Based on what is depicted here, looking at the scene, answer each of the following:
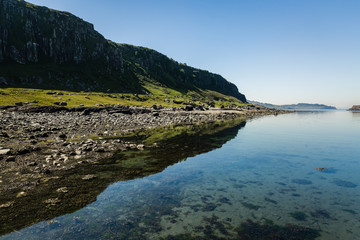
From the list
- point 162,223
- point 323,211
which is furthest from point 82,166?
point 323,211

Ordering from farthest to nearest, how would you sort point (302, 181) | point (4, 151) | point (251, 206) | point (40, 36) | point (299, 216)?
point (40, 36), point (4, 151), point (302, 181), point (251, 206), point (299, 216)

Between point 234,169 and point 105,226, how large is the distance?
45.2 feet

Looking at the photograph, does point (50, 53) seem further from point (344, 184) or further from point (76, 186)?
point (344, 184)

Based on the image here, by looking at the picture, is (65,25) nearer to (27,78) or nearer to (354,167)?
(27,78)

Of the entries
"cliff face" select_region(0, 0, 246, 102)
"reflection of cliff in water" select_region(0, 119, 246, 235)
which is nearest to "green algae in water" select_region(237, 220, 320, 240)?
"reflection of cliff in water" select_region(0, 119, 246, 235)

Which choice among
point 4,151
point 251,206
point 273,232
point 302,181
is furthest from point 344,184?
point 4,151

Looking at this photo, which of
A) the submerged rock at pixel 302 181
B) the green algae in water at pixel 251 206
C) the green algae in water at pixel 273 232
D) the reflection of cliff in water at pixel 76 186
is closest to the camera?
the green algae in water at pixel 273 232

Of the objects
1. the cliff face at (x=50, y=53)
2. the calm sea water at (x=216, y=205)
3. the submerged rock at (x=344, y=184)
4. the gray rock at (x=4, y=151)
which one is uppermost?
the cliff face at (x=50, y=53)

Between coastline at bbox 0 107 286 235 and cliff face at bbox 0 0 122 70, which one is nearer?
coastline at bbox 0 107 286 235

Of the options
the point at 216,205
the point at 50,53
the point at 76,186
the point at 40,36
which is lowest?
the point at 216,205

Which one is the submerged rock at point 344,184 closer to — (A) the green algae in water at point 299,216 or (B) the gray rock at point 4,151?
(A) the green algae in water at point 299,216

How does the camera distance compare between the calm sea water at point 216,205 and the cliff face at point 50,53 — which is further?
the cliff face at point 50,53

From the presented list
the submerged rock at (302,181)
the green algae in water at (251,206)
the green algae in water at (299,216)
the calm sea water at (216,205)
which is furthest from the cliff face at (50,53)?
the green algae in water at (299,216)

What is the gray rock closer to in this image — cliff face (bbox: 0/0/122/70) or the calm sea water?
the calm sea water
